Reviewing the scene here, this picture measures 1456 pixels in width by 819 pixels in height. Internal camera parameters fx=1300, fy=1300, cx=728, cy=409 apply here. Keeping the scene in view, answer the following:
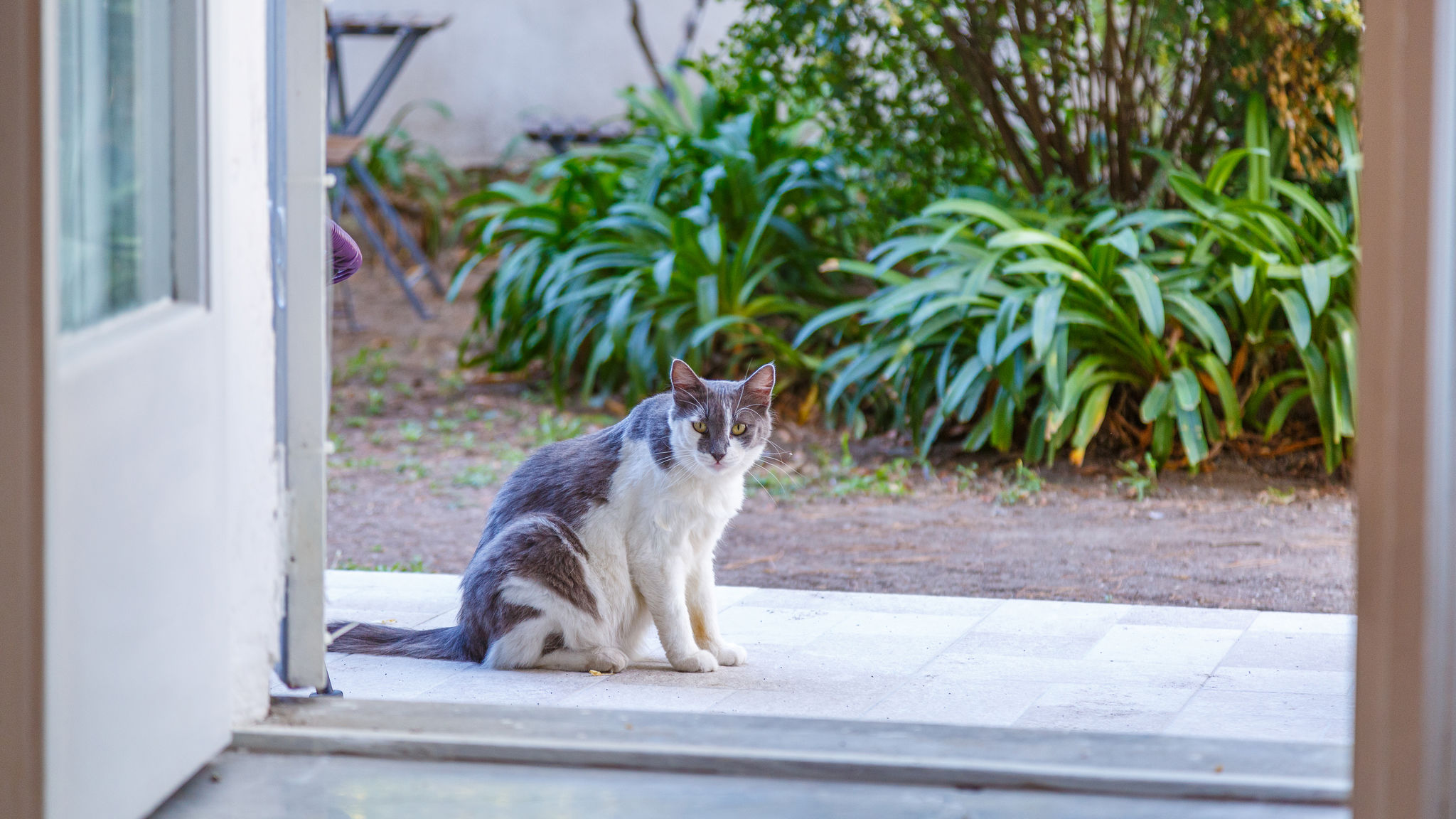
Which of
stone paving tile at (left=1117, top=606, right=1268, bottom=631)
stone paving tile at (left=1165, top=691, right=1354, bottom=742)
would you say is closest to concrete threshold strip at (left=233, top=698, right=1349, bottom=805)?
stone paving tile at (left=1165, top=691, right=1354, bottom=742)

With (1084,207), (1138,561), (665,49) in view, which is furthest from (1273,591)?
(665,49)

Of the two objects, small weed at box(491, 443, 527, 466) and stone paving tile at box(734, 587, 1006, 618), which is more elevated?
small weed at box(491, 443, 527, 466)

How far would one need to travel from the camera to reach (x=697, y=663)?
9.41ft

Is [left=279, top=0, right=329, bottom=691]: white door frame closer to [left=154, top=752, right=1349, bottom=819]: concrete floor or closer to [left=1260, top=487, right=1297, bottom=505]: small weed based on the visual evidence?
[left=154, top=752, right=1349, bottom=819]: concrete floor

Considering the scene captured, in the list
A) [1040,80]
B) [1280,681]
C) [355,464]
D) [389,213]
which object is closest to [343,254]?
[1280,681]

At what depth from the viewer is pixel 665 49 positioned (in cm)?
945

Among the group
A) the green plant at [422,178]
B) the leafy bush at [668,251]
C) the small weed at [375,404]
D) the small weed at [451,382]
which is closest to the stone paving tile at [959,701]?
the leafy bush at [668,251]

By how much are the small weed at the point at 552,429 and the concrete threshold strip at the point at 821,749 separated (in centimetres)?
367

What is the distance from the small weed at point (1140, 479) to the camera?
15.7 ft

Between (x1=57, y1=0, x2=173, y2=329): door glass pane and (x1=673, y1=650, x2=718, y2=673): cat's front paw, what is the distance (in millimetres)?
1479

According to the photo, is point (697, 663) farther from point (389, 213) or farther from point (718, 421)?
point (389, 213)

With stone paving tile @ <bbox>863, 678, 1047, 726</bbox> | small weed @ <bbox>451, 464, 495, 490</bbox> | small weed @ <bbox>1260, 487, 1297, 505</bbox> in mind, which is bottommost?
stone paving tile @ <bbox>863, 678, 1047, 726</bbox>

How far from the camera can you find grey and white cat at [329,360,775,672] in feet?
9.34

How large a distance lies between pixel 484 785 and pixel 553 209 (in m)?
5.34
